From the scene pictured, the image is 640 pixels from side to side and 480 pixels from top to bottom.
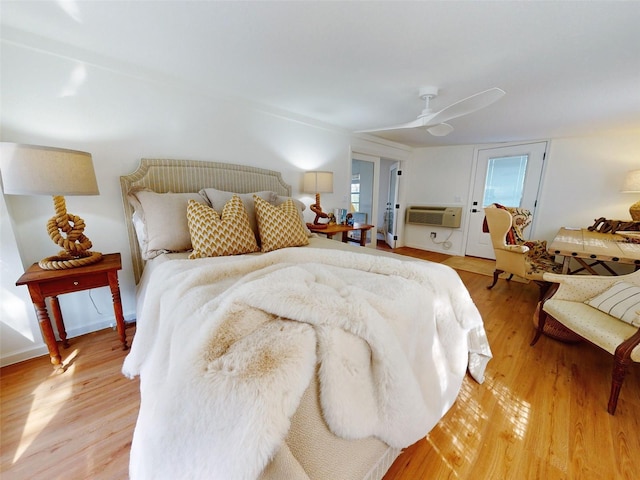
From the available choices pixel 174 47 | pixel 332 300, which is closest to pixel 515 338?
pixel 332 300


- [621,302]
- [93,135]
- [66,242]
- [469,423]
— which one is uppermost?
[93,135]

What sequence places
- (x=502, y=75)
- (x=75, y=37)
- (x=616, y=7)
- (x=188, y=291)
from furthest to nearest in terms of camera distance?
(x=502, y=75) → (x=75, y=37) → (x=616, y=7) → (x=188, y=291)

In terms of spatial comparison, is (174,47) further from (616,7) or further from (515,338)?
(515,338)

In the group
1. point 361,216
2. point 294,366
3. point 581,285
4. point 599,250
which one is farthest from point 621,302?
point 361,216

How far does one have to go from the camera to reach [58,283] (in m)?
1.48

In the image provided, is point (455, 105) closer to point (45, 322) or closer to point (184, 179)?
point (184, 179)

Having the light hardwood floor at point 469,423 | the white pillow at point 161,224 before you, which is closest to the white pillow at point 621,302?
the light hardwood floor at point 469,423

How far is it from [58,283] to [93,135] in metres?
1.09

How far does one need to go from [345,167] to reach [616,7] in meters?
2.75

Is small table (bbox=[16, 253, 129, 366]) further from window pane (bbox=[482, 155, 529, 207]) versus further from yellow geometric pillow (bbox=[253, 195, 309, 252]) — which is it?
window pane (bbox=[482, 155, 529, 207])

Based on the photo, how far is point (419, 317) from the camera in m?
1.03

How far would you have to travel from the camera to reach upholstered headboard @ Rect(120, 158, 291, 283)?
77.1 inches

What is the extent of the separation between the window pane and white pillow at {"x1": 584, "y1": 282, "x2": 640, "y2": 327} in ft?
10.2

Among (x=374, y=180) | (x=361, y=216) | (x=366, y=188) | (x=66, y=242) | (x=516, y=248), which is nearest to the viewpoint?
(x=66, y=242)
